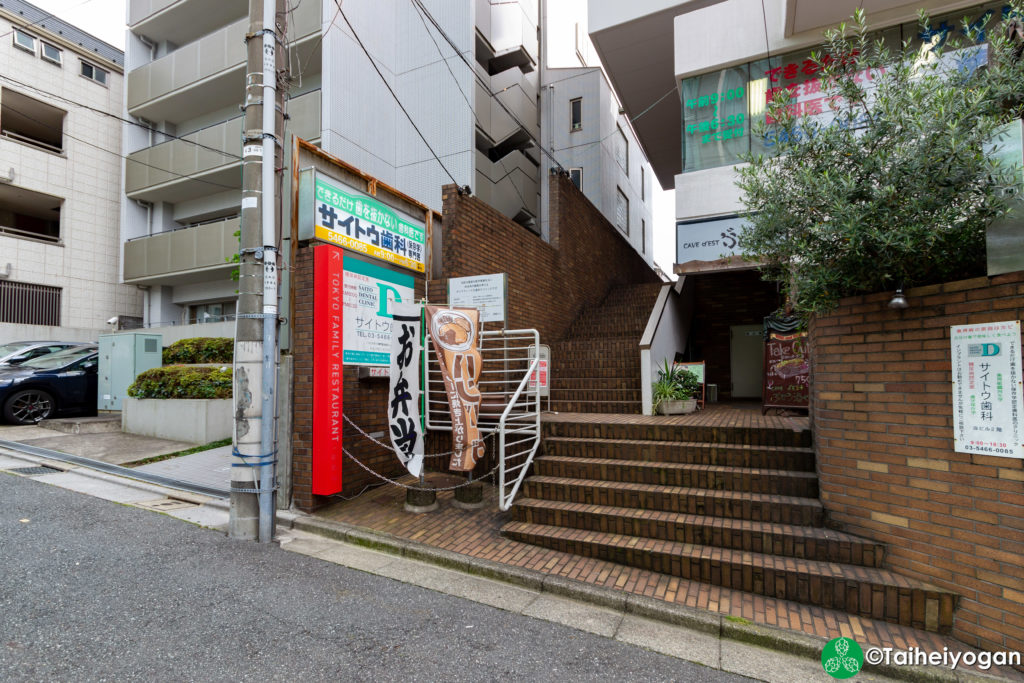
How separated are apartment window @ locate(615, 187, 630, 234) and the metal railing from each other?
11.9 meters

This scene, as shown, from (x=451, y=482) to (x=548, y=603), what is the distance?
2576mm

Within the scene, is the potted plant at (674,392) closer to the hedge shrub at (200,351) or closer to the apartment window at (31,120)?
the hedge shrub at (200,351)

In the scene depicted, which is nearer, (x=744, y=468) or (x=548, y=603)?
(x=548, y=603)

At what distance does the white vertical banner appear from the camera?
200 inches

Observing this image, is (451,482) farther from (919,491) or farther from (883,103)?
(883,103)

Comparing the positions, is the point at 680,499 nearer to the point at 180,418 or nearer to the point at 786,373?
the point at 786,373

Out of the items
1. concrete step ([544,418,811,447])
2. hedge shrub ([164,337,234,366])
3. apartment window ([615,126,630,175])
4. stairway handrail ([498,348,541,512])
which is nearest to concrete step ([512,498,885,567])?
stairway handrail ([498,348,541,512])

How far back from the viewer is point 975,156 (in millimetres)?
2951

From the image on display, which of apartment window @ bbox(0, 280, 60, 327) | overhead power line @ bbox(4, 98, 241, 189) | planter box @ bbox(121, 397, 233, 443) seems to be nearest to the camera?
planter box @ bbox(121, 397, 233, 443)

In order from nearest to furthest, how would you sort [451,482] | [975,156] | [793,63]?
[975,156] < [451,482] < [793,63]

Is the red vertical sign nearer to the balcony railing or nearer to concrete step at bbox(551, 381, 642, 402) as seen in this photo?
concrete step at bbox(551, 381, 642, 402)

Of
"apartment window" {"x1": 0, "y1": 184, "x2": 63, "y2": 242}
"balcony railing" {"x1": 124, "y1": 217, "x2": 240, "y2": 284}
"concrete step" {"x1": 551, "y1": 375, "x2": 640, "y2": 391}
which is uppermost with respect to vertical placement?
"apartment window" {"x1": 0, "y1": 184, "x2": 63, "y2": 242}

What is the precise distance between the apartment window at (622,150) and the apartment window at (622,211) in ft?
3.93

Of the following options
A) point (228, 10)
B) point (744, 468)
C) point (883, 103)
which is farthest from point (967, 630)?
point (228, 10)
